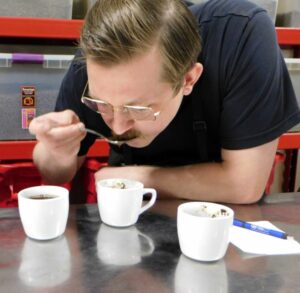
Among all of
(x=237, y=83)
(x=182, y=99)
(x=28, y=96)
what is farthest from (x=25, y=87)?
(x=237, y=83)

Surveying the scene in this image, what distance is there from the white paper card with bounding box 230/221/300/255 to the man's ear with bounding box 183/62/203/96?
31 centimetres

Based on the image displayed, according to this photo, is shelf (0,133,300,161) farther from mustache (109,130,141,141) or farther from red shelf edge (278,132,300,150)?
red shelf edge (278,132,300,150)

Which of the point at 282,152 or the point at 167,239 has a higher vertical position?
the point at 167,239

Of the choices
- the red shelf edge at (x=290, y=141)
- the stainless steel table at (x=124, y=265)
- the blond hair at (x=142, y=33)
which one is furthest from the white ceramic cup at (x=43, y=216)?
the red shelf edge at (x=290, y=141)

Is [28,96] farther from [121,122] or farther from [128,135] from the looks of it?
[121,122]

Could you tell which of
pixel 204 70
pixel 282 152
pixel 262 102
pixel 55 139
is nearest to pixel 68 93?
pixel 55 139

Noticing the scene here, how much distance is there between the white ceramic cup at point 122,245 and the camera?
71 centimetres

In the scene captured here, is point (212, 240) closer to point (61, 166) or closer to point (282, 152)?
point (61, 166)

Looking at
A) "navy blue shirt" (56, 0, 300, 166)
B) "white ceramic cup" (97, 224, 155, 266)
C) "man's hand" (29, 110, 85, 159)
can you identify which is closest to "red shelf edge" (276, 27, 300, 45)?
"navy blue shirt" (56, 0, 300, 166)

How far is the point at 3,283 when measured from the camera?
624 mm

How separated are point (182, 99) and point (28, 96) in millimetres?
684

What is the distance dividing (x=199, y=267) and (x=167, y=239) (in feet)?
0.39

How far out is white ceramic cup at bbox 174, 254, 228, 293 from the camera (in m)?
0.63

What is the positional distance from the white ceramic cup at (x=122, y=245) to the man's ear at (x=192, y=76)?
1.04 feet
